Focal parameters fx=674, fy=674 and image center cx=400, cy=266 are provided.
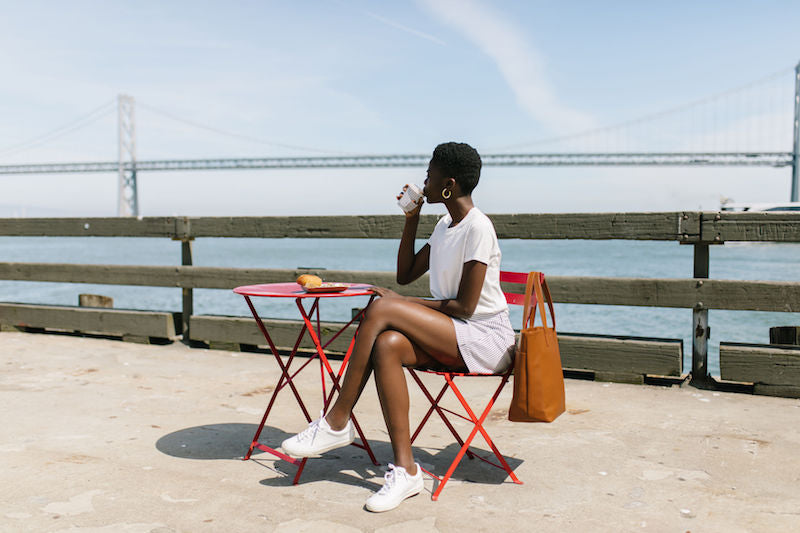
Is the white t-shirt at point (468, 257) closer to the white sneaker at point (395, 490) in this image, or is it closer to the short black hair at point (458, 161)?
the short black hair at point (458, 161)

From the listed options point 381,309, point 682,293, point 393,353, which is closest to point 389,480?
point 393,353

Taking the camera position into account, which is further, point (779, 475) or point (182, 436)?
point (182, 436)

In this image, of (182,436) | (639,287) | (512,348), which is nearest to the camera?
(512,348)

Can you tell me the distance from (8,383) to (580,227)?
148 inches

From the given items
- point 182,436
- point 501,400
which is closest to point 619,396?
point 501,400

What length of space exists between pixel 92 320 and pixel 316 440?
4037 mm

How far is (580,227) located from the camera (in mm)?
4301

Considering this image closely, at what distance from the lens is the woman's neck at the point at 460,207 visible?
2.63 metres

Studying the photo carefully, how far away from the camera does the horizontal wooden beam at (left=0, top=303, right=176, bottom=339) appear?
5.54 m

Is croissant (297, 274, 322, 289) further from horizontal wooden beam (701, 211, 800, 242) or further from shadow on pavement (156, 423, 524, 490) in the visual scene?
horizontal wooden beam (701, 211, 800, 242)

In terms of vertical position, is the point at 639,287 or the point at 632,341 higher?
the point at 639,287

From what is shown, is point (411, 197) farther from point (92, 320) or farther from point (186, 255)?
point (92, 320)

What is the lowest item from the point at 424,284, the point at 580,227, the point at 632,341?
the point at 632,341

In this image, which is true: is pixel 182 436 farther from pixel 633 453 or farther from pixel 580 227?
pixel 580 227
